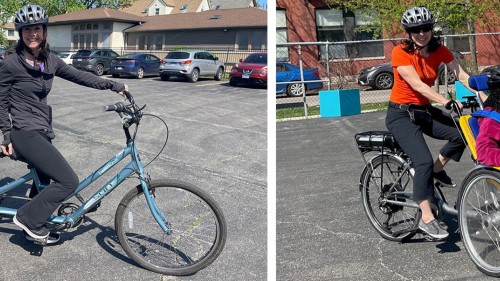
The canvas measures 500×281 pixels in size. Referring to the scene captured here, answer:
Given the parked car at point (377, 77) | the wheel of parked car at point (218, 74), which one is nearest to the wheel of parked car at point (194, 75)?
the wheel of parked car at point (218, 74)

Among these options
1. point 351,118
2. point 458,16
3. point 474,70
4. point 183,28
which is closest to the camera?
point 351,118

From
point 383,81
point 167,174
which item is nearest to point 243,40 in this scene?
point 383,81

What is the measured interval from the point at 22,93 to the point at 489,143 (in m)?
3.57

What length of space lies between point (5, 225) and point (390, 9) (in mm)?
14659

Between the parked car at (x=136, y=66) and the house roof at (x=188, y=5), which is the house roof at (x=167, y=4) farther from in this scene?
the parked car at (x=136, y=66)

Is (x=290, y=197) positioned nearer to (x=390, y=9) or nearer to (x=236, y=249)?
(x=236, y=249)

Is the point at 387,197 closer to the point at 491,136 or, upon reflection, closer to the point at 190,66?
the point at 491,136

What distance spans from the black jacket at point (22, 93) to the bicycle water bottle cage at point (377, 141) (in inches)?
84.2

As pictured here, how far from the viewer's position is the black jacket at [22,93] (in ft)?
15.1

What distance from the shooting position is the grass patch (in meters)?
15.9

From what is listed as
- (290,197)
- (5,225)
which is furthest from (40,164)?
(290,197)

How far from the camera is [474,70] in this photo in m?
19.3

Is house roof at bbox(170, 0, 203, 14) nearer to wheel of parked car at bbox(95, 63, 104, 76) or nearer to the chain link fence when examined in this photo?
wheel of parked car at bbox(95, 63, 104, 76)

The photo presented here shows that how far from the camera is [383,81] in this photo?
2088 centimetres
